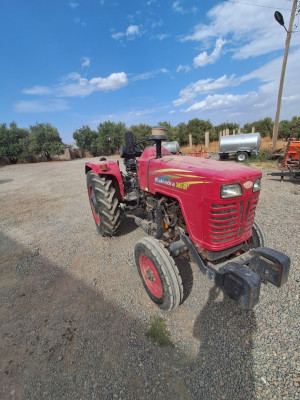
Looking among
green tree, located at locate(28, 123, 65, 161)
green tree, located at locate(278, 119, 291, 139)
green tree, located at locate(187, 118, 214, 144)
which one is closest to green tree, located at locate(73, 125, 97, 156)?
green tree, located at locate(28, 123, 65, 161)

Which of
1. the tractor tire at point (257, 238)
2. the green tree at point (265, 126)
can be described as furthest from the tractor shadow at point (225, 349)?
the green tree at point (265, 126)

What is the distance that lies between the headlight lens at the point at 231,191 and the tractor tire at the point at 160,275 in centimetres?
83

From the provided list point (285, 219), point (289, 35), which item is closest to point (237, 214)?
point (285, 219)

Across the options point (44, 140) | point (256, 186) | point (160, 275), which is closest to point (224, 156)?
point (256, 186)

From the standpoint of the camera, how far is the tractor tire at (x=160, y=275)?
198 cm

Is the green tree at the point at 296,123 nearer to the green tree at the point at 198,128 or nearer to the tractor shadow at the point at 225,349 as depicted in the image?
the green tree at the point at 198,128

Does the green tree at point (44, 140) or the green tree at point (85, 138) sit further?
the green tree at point (85, 138)

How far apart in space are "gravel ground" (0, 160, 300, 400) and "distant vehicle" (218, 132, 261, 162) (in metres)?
12.0

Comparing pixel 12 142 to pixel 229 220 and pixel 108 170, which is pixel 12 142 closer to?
pixel 108 170

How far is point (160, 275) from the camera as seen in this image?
6.70 ft

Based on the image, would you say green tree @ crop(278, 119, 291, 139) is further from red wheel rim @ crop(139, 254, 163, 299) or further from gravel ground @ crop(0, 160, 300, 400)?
red wheel rim @ crop(139, 254, 163, 299)

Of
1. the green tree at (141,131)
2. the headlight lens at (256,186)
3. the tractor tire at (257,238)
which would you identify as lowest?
the tractor tire at (257,238)

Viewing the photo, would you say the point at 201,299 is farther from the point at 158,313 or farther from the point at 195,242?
the point at 195,242

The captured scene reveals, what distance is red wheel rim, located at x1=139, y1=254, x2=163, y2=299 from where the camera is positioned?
2207 millimetres
